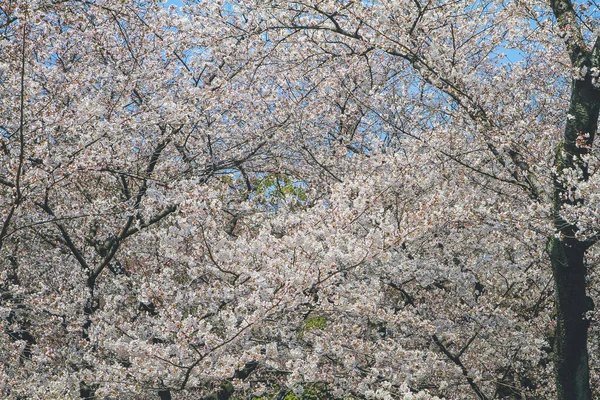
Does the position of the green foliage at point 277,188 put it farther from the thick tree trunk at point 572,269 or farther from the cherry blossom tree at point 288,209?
the thick tree trunk at point 572,269

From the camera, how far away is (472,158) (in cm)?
818

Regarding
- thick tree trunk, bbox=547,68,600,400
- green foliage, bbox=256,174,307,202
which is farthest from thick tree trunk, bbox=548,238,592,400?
green foliage, bbox=256,174,307,202

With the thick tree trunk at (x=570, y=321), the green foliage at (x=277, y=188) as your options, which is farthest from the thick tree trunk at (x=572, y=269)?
the green foliage at (x=277, y=188)

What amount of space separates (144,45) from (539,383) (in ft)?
24.8

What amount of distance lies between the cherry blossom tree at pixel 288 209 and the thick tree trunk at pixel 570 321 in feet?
0.07

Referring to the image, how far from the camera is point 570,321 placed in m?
6.25

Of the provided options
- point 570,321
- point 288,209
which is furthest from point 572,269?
point 288,209

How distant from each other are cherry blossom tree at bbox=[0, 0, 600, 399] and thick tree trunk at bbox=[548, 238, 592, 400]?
0.02 m

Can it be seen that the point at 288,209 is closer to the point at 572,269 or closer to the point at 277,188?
the point at 277,188

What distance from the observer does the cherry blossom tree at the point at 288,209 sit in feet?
18.8

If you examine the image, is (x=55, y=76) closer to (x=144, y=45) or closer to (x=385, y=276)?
(x=144, y=45)

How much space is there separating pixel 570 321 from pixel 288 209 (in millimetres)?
3959

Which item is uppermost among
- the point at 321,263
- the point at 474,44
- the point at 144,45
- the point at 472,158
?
the point at 474,44

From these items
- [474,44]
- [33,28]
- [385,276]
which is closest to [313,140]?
[474,44]
